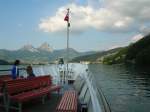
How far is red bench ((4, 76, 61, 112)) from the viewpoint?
30.7 feet

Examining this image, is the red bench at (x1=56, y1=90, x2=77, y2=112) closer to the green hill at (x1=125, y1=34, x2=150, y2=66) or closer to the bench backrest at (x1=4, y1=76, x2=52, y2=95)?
the bench backrest at (x1=4, y1=76, x2=52, y2=95)

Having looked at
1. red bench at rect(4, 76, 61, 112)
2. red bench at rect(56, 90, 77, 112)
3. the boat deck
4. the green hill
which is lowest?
the boat deck

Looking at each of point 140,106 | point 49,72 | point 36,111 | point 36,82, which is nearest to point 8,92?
point 36,111

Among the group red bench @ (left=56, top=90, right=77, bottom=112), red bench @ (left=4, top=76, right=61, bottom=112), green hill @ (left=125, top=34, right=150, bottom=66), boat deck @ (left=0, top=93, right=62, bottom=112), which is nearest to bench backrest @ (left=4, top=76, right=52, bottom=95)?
red bench @ (left=4, top=76, right=61, bottom=112)

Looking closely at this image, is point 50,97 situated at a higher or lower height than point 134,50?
lower

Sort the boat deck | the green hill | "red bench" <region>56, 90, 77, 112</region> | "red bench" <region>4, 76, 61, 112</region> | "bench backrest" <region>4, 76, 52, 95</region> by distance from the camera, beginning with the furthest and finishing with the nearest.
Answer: the green hill
the boat deck
"bench backrest" <region>4, 76, 52, 95</region>
"red bench" <region>4, 76, 61, 112</region>
"red bench" <region>56, 90, 77, 112</region>

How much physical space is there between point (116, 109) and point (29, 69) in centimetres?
1581

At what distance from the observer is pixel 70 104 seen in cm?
888

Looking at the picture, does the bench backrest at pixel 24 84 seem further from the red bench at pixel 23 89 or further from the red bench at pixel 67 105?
the red bench at pixel 67 105

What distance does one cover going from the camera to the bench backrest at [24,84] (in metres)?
9.49

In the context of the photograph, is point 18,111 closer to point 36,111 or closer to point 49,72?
point 36,111

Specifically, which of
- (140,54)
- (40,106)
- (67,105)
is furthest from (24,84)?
(140,54)

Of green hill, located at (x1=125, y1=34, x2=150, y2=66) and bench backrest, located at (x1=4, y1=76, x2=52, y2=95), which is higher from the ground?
green hill, located at (x1=125, y1=34, x2=150, y2=66)

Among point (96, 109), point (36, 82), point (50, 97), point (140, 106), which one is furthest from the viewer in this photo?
point (140, 106)
